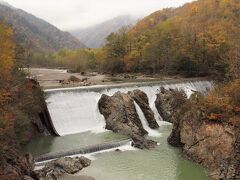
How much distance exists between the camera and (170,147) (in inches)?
1168

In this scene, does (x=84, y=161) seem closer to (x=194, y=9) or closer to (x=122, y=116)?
(x=122, y=116)

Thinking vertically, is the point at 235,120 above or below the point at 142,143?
above

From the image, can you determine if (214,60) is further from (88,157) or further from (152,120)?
(88,157)

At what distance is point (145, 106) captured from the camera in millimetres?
38125

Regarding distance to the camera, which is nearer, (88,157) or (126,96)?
(88,157)

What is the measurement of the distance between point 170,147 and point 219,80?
28510mm

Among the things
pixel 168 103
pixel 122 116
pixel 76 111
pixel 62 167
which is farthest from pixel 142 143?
pixel 168 103

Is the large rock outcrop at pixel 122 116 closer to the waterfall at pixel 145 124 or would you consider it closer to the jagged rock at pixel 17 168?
the waterfall at pixel 145 124

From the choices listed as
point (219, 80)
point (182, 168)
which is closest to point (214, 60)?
point (219, 80)

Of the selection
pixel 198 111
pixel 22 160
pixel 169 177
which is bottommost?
pixel 169 177

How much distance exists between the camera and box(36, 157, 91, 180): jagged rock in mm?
22547

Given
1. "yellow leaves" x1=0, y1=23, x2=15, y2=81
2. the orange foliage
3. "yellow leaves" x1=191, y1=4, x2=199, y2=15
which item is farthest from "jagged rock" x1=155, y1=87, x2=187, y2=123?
"yellow leaves" x1=191, y1=4, x2=199, y2=15

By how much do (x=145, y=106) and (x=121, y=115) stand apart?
4167 millimetres

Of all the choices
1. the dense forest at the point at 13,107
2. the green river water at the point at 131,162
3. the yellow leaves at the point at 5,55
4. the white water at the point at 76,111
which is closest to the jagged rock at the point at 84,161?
the green river water at the point at 131,162
